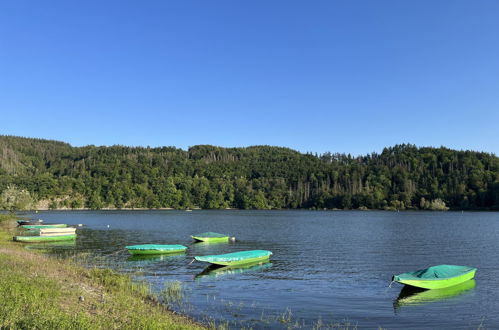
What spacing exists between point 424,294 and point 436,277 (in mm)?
1928

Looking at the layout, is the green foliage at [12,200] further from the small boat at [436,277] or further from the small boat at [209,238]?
the small boat at [436,277]

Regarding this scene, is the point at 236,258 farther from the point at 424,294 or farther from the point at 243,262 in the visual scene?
the point at 424,294

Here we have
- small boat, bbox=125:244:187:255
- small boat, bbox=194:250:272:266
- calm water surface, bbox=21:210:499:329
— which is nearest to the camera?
calm water surface, bbox=21:210:499:329

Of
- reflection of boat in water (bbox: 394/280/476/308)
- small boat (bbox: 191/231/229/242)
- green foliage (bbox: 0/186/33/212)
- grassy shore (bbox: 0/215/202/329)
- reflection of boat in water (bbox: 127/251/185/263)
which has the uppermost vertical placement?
green foliage (bbox: 0/186/33/212)

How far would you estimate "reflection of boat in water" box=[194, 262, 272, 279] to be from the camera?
1502 inches

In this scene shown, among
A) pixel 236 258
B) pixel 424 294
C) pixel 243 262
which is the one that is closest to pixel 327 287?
pixel 424 294

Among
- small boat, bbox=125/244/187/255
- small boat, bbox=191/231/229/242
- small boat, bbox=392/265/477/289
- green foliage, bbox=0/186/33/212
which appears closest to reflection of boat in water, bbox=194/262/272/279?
small boat, bbox=125/244/187/255

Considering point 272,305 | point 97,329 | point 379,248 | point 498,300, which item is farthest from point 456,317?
point 379,248

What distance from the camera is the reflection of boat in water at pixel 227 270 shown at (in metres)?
38.2

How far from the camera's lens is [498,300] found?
29.0m

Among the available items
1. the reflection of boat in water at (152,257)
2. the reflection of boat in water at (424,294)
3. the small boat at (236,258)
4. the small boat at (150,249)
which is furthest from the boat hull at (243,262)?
the reflection of boat in water at (424,294)

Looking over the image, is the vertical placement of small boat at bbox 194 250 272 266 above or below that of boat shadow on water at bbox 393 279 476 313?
above

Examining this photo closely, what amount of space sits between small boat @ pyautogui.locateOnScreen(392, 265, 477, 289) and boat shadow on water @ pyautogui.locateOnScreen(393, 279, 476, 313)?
0.41 metres

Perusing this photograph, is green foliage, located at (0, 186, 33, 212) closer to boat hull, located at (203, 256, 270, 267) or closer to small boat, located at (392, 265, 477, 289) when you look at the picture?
boat hull, located at (203, 256, 270, 267)
